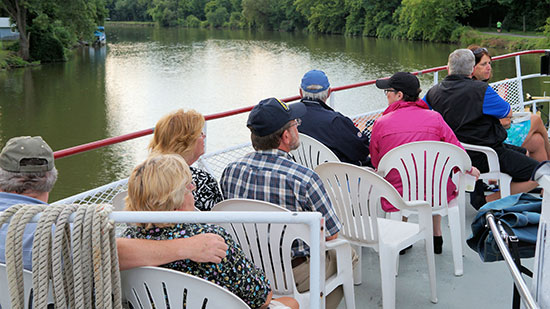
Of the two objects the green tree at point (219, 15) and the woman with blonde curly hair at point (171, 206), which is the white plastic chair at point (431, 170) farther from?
the green tree at point (219, 15)

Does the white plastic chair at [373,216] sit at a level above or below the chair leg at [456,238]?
above

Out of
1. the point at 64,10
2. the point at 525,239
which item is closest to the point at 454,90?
the point at 525,239

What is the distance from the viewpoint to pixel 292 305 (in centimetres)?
191

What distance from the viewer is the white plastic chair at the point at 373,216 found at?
2.44 metres

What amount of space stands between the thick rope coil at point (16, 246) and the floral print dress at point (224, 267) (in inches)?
13.0

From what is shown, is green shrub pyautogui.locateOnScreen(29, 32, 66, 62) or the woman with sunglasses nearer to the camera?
the woman with sunglasses

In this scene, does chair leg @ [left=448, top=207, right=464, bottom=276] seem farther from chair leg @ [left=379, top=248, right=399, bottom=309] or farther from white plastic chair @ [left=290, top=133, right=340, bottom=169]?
white plastic chair @ [left=290, top=133, right=340, bottom=169]

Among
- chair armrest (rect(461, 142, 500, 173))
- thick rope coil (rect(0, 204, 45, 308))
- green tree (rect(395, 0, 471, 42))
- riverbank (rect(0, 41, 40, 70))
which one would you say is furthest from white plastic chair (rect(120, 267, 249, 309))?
green tree (rect(395, 0, 471, 42))

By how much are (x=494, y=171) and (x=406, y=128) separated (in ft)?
Answer: 2.92

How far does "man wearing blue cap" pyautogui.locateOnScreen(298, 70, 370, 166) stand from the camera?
10.2 ft

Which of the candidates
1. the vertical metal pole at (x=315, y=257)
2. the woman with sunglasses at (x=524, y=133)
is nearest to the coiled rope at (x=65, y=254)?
the vertical metal pole at (x=315, y=257)

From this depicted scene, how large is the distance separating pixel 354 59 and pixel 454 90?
2931 cm

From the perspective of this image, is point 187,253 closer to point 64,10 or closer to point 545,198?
point 545,198

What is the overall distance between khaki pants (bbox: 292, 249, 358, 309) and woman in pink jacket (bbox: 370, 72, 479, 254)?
0.81 meters
